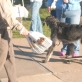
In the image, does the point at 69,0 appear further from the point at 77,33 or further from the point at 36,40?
the point at 36,40

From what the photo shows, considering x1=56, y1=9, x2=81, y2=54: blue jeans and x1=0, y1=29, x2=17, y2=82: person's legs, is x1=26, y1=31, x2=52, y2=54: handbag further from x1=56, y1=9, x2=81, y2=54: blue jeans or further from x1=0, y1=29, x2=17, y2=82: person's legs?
x1=56, y1=9, x2=81, y2=54: blue jeans

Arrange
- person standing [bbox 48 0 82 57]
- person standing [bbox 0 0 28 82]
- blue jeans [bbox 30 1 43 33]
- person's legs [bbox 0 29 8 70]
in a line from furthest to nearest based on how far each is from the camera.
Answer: blue jeans [bbox 30 1 43 33]
person standing [bbox 48 0 82 57]
person's legs [bbox 0 29 8 70]
person standing [bbox 0 0 28 82]

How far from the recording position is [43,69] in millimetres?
6184

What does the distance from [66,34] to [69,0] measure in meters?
0.89

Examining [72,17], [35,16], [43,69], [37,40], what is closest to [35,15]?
[35,16]

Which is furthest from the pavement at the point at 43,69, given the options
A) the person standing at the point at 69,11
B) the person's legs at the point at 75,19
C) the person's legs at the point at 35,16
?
the person's legs at the point at 35,16

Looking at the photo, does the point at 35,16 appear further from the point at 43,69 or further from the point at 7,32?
the point at 7,32

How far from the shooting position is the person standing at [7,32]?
13.4 feet

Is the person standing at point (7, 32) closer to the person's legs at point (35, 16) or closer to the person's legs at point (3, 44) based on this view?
the person's legs at point (3, 44)

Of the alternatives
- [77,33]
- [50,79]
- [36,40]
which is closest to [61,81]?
[50,79]

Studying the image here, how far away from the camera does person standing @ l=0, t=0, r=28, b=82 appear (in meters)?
4.09

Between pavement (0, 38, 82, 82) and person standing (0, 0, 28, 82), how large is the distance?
825 mm

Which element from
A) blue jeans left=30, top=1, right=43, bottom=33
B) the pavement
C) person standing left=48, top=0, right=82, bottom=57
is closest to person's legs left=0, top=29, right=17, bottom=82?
the pavement

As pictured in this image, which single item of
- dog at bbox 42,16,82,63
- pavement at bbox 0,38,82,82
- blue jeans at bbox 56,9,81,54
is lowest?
→ pavement at bbox 0,38,82,82
